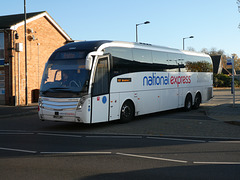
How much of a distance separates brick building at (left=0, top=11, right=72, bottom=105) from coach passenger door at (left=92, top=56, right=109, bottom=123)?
13.2m

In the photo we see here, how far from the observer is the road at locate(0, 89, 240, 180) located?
6075mm

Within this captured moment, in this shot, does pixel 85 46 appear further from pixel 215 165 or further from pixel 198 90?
pixel 198 90

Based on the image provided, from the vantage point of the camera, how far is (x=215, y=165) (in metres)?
6.66

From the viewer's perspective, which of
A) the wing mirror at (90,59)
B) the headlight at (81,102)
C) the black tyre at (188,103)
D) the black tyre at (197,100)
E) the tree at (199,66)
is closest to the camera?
the wing mirror at (90,59)

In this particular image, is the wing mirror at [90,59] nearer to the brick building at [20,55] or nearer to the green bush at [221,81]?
the brick building at [20,55]

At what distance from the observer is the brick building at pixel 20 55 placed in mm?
23844

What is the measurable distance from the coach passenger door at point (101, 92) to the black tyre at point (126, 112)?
1.17 m

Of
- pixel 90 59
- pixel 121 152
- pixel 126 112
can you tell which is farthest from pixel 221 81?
pixel 121 152

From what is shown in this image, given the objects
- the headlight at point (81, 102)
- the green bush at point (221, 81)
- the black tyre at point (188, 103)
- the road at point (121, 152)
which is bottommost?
the road at point (121, 152)

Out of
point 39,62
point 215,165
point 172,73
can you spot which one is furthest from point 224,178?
point 39,62

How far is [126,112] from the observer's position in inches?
543

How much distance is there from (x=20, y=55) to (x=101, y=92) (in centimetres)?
1437

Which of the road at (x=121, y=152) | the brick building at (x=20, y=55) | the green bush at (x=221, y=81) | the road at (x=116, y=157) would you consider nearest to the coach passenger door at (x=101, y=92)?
the road at (x=121, y=152)

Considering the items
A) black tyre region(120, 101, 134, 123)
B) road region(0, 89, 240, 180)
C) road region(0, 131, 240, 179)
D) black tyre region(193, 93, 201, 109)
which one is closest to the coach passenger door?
road region(0, 89, 240, 180)
